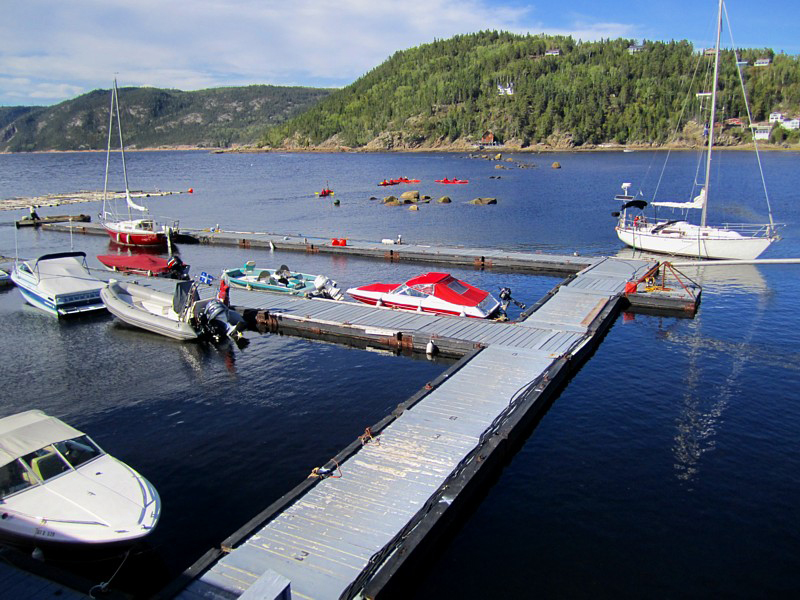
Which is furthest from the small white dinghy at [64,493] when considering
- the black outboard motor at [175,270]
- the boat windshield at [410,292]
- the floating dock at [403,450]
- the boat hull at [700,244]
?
the boat hull at [700,244]

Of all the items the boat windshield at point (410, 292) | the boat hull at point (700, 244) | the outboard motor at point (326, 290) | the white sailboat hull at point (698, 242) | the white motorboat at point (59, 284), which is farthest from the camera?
the white sailboat hull at point (698, 242)

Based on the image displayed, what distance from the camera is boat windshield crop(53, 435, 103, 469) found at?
1473cm

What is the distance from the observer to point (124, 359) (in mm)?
27469

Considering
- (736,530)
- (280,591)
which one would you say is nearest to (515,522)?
(736,530)

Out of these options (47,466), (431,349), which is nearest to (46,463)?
(47,466)

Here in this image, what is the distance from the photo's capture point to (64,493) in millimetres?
13727

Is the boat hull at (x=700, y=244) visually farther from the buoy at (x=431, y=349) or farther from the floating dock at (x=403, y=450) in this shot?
the buoy at (x=431, y=349)

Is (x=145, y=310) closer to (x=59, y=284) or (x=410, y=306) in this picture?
(x=59, y=284)

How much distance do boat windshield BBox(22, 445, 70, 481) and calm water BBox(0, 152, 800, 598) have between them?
2754mm

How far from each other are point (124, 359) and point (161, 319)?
3285 millimetres

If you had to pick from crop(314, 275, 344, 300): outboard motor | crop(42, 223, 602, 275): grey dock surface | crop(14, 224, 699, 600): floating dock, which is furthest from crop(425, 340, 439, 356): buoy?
crop(42, 223, 602, 275): grey dock surface

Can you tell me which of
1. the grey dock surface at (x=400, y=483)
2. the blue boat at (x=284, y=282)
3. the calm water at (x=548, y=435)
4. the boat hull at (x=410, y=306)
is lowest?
the calm water at (x=548, y=435)

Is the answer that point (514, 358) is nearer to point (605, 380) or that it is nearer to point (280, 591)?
point (605, 380)

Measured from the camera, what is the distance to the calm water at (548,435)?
45.1ft
